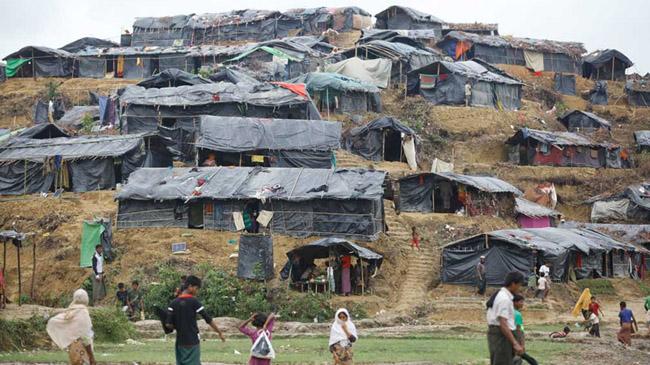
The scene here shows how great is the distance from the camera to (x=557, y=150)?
54875 millimetres

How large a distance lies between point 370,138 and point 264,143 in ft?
24.9

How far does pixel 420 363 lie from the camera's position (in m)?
19.0

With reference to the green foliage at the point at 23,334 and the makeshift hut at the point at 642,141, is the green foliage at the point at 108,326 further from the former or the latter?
the makeshift hut at the point at 642,141

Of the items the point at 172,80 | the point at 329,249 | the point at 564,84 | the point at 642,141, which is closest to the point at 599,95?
the point at 564,84

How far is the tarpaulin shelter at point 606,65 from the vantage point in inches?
2884

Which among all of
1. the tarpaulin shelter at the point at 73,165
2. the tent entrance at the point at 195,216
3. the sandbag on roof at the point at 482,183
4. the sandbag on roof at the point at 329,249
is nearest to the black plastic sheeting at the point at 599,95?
the sandbag on roof at the point at 482,183

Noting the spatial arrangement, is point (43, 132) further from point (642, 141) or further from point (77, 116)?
point (642, 141)

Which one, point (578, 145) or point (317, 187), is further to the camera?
point (578, 145)

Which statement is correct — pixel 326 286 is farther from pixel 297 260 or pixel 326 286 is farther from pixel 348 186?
pixel 348 186

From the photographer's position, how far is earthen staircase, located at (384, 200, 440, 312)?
117 ft

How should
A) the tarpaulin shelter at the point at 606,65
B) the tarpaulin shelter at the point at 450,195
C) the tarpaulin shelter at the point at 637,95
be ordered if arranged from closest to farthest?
1. the tarpaulin shelter at the point at 450,195
2. the tarpaulin shelter at the point at 637,95
3. the tarpaulin shelter at the point at 606,65

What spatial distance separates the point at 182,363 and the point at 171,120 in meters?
36.8

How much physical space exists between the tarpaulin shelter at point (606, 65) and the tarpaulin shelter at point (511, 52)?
1.90 m

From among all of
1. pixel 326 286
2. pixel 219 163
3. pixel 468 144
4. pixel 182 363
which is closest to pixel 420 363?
pixel 182 363
